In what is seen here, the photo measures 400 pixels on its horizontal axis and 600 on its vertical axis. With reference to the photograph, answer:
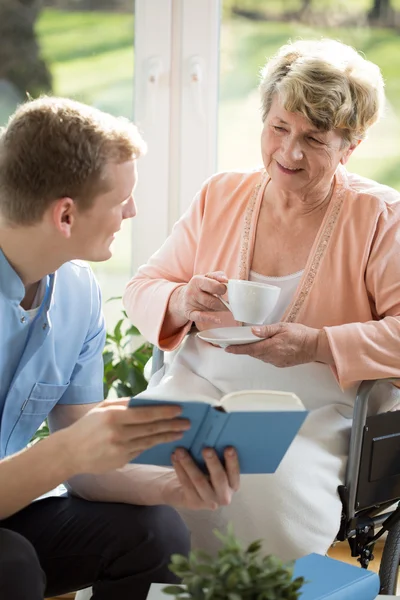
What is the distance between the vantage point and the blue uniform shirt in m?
1.78

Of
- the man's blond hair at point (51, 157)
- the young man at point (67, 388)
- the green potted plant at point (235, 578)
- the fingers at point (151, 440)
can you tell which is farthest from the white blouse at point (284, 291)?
the green potted plant at point (235, 578)

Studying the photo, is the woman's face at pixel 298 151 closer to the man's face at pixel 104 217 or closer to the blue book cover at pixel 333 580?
the man's face at pixel 104 217

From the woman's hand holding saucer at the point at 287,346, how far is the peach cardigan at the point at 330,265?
0.11 feet

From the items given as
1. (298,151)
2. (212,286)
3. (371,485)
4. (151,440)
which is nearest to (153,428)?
(151,440)

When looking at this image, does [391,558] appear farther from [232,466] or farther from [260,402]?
[260,402]

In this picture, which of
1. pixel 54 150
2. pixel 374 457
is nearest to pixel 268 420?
pixel 54 150

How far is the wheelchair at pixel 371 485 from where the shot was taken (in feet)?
6.63

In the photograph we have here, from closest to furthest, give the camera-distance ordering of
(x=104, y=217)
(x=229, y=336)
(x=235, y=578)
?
(x=235, y=578) < (x=104, y=217) < (x=229, y=336)

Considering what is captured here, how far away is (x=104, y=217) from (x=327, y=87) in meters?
0.75

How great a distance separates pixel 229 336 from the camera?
207cm

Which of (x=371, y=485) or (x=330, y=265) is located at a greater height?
(x=330, y=265)

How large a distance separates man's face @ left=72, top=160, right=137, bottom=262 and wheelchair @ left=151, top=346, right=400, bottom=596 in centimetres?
70

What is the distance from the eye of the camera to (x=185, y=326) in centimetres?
231

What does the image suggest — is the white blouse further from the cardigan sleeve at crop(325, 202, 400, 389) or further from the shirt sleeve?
the shirt sleeve
